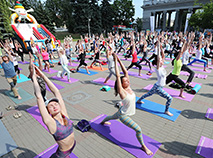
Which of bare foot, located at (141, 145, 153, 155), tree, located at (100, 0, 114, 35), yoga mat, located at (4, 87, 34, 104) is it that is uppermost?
tree, located at (100, 0, 114, 35)

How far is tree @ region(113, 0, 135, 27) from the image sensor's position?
5152 cm

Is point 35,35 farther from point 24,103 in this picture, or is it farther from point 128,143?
point 128,143

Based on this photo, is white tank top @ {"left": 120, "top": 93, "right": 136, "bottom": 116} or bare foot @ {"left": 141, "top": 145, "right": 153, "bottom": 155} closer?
white tank top @ {"left": 120, "top": 93, "right": 136, "bottom": 116}

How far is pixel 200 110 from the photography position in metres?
5.43

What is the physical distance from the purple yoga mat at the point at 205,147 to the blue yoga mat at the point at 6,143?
5065mm

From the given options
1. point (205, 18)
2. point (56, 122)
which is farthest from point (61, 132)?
point (205, 18)

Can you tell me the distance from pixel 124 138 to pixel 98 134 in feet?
2.71

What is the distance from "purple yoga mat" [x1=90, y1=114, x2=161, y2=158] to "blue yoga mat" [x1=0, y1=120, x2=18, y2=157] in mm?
2378

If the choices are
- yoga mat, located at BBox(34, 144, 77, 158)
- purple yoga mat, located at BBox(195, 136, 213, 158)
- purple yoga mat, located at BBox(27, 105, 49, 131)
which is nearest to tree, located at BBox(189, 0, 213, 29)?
purple yoga mat, located at BBox(195, 136, 213, 158)

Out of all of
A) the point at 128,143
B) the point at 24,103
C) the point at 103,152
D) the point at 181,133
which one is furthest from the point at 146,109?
the point at 24,103

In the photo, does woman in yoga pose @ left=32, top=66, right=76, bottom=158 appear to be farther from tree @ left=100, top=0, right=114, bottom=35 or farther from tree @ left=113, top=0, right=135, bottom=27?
tree @ left=113, top=0, right=135, bottom=27

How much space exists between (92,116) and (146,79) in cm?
521

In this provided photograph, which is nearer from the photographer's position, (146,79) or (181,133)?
(181,133)

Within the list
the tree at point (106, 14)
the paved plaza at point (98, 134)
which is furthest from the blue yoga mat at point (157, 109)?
the tree at point (106, 14)
